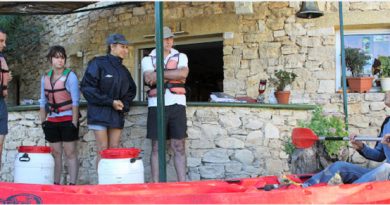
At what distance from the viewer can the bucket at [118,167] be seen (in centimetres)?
359

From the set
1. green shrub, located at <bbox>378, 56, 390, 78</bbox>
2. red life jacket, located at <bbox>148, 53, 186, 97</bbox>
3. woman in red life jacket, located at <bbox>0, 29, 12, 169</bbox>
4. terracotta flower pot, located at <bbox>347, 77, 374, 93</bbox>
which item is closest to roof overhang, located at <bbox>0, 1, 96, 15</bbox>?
woman in red life jacket, located at <bbox>0, 29, 12, 169</bbox>

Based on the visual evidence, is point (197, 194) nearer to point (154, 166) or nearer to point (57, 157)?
point (154, 166)

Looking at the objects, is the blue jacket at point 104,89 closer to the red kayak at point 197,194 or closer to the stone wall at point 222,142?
the stone wall at point 222,142

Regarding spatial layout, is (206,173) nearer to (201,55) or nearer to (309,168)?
(309,168)

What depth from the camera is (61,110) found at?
4.42 meters

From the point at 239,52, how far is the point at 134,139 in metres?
2.27

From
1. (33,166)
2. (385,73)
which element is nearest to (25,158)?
(33,166)

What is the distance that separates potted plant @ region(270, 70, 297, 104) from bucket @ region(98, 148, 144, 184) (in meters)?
2.85

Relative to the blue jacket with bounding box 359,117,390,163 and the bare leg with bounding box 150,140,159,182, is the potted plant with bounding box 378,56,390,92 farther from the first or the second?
the bare leg with bounding box 150,140,159,182

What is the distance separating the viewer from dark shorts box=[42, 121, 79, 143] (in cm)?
442

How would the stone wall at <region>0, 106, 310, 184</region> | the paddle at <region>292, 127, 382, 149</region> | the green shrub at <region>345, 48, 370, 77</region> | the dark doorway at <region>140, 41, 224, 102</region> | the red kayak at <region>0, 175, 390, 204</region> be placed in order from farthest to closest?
1. the dark doorway at <region>140, 41, 224, 102</region>
2. the green shrub at <region>345, 48, 370, 77</region>
3. the stone wall at <region>0, 106, 310, 184</region>
4. the paddle at <region>292, 127, 382, 149</region>
5. the red kayak at <region>0, 175, 390, 204</region>

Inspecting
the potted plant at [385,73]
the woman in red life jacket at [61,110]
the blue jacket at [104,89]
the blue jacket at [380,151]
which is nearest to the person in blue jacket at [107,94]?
the blue jacket at [104,89]

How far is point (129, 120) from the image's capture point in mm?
4906

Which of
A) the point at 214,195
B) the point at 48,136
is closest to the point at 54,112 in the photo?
the point at 48,136
